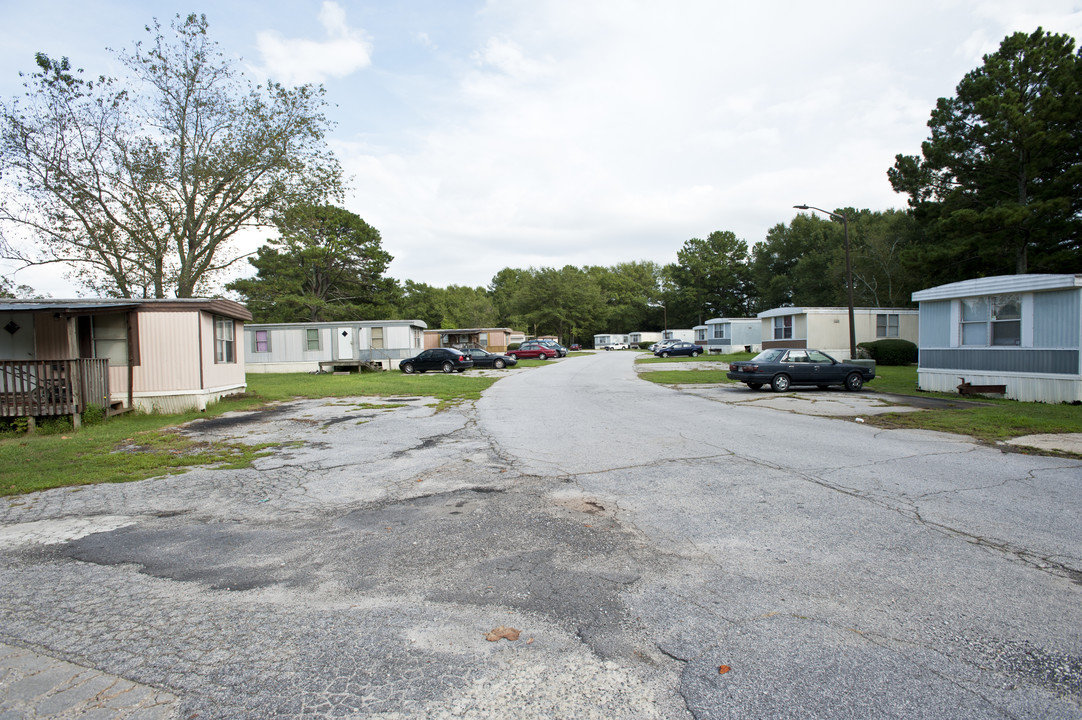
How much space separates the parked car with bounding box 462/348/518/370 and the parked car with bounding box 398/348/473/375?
10.6 feet

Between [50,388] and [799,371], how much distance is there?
1986cm

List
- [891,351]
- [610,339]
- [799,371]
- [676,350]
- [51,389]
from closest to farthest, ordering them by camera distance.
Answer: [51,389]
[799,371]
[891,351]
[676,350]
[610,339]

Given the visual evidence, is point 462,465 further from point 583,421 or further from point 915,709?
point 915,709

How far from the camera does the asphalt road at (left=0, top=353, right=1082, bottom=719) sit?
259 centimetres

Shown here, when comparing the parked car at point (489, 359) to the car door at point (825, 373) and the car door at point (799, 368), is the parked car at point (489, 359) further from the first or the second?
the car door at point (825, 373)

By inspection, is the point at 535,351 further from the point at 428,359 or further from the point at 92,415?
the point at 92,415

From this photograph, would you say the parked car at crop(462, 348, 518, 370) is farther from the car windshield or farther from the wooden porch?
the wooden porch

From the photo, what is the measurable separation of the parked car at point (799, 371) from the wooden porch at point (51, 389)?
17.6 metres

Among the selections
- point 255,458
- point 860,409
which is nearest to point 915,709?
point 255,458

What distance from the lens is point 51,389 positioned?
11500mm

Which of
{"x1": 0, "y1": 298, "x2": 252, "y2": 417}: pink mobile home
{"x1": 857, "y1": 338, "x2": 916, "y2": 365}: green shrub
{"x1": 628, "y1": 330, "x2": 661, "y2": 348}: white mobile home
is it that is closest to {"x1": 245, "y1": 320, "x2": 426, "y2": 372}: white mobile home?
{"x1": 0, "y1": 298, "x2": 252, "y2": 417}: pink mobile home

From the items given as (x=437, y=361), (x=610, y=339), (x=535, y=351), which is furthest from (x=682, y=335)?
(x=437, y=361)

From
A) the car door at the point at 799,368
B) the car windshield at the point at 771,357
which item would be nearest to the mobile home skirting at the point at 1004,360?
the car door at the point at 799,368

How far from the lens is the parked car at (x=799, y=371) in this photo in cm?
1788
